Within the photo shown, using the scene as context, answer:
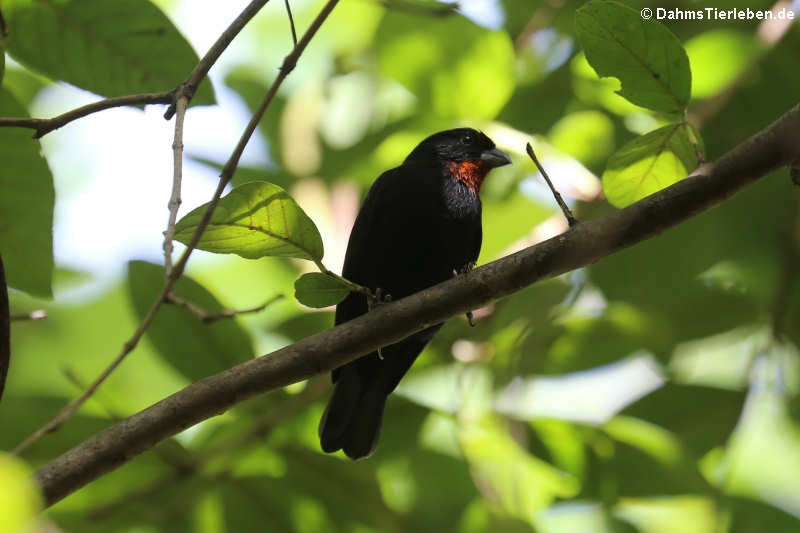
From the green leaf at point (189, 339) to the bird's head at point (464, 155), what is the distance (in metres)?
1.50

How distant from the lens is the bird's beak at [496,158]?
13.5 ft

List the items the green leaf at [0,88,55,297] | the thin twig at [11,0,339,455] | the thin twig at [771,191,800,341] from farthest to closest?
the thin twig at [771,191,800,341] → the green leaf at [0,88,55,297] → the thin twig at [11,0,339,455]

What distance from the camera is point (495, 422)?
2.89 m

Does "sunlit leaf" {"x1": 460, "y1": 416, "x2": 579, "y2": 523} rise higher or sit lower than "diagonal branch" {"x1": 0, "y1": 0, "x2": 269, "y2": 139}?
lower

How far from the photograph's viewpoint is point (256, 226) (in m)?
2.04

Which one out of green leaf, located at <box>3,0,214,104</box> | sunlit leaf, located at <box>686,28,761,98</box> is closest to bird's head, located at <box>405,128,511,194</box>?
sunlit leaf, located at <box>686,28,761,98</box>

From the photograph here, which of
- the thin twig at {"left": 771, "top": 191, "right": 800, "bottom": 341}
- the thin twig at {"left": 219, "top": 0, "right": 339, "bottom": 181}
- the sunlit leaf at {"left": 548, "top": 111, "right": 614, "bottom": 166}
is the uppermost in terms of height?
the thin twig at {"left": 219, "top": 0, "right": 339, "bottom": 181}

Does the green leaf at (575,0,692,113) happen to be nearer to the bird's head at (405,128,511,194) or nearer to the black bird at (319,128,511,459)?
the black bird at (319,128,511,459)

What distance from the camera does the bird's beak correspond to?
413cm

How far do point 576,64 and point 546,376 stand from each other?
49.9 inches

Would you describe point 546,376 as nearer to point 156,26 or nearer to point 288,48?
point 156,26

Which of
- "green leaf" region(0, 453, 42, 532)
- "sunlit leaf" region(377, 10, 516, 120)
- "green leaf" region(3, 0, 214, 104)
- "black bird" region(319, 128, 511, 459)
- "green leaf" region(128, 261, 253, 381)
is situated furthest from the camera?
"black bird" region(319, 128, 511, 459)

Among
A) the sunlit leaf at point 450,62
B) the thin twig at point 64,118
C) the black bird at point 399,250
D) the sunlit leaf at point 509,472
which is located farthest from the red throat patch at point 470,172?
the thin twig at point 64,118

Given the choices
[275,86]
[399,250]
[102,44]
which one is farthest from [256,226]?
[399,250]
